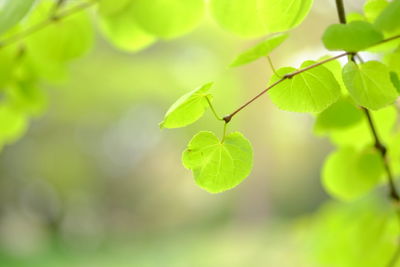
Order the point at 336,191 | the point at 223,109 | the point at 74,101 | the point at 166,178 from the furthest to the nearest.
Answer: the point at 166,178, the point at 74,101, the point at 223,109, the point at 336,191

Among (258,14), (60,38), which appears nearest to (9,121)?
(60,38)

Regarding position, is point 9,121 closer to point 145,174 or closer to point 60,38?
point 60,38

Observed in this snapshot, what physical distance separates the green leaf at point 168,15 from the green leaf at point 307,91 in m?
0.11

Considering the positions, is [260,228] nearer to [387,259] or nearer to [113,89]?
[113,89]

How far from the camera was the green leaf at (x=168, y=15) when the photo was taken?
272 mm

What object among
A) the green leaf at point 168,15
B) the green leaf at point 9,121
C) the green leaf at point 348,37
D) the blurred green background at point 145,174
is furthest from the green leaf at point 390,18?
the blurred green background at point 145,174

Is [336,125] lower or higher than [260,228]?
higher

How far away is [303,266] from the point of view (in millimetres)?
1535

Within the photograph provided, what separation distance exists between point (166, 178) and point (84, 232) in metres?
1.27

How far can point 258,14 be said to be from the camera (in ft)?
0.67

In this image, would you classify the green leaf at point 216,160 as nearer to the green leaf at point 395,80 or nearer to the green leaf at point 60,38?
the green leaf at point 395,80

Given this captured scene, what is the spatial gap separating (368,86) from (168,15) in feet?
0.47

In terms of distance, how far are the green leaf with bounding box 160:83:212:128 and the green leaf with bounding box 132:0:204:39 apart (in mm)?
114

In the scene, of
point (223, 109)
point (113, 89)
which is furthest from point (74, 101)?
point (223, 109)
